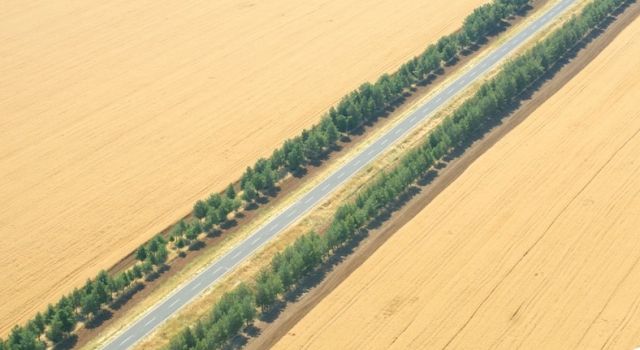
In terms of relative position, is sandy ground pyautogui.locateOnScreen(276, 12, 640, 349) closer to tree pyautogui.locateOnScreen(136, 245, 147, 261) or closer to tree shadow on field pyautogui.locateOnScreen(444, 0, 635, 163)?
tree shadow on field pyautogui.locateOnScreen(444, 0, 635, 163)

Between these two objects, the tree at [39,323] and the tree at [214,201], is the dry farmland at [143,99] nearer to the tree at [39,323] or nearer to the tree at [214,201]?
the tree at [214,201]

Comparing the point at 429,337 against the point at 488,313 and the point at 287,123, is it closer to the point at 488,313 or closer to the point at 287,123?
the point at 488,313

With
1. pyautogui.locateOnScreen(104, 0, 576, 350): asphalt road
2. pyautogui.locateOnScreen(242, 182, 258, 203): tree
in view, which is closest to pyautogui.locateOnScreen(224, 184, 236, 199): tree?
pyautogui.locateOnScreen(242, 182, 258, 203): tree

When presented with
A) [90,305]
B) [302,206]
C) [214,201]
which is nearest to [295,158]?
[302,206]

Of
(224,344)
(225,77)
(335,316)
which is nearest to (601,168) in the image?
(335,316)

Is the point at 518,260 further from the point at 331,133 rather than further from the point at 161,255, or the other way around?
the point at 161,255

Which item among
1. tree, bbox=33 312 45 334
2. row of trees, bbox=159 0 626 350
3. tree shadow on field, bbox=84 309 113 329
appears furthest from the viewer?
tree shadow on field, bbox=84 309 113 329
